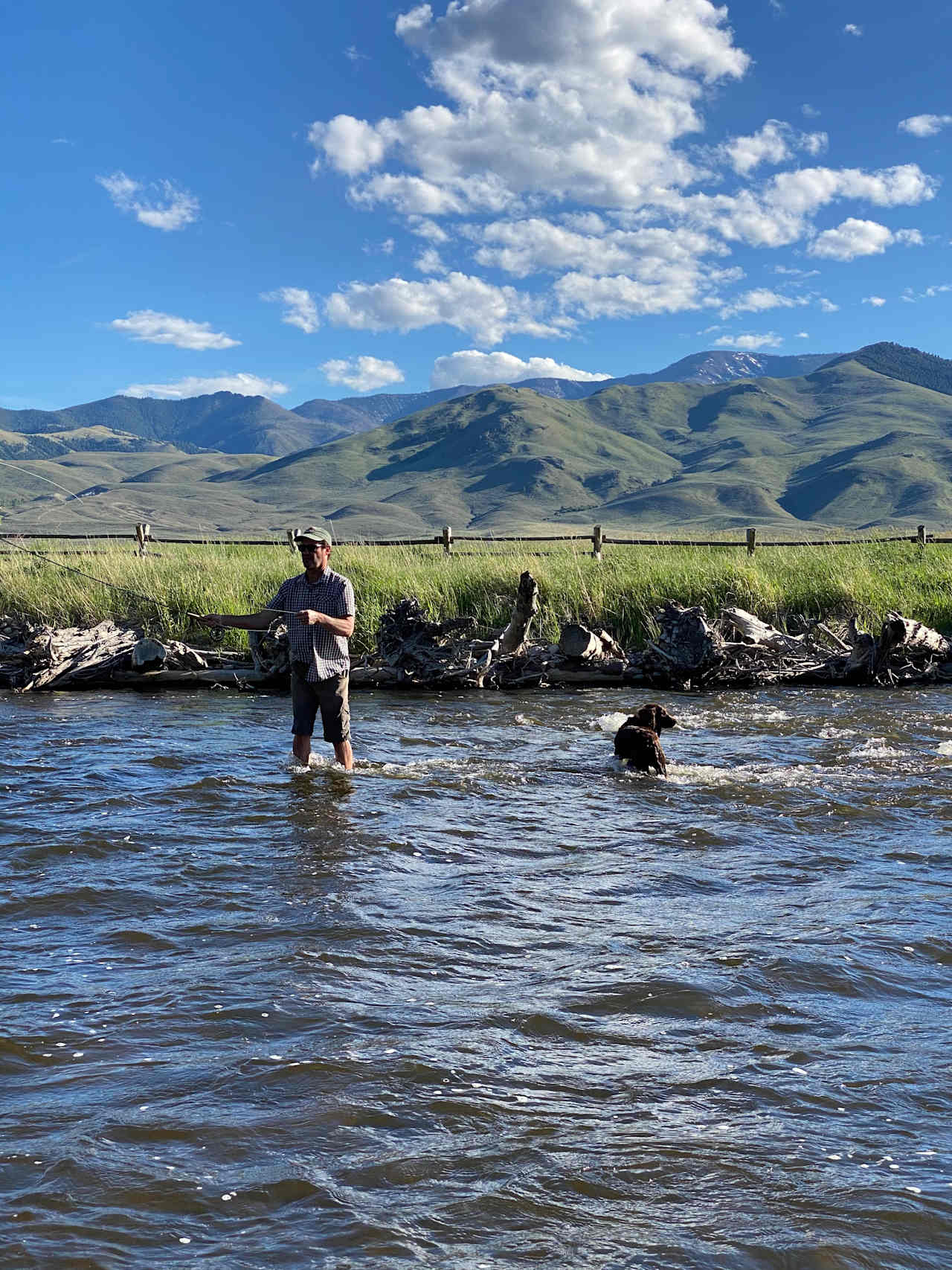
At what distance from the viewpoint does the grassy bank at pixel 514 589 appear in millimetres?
17078

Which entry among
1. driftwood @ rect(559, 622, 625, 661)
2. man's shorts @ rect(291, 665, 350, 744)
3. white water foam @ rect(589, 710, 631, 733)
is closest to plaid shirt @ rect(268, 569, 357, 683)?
man's shorts @ rect(291, 665, 350, 744)

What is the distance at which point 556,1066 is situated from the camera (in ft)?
14.7

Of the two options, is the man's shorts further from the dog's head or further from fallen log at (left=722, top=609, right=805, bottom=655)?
fallen log at (left=722, top=609, right=805, bottom=655)

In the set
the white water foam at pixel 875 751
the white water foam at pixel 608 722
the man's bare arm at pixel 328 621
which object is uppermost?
the man's bare arm at pixel 328 621

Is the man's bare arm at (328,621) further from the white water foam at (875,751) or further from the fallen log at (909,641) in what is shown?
the fallen log at (909,641)

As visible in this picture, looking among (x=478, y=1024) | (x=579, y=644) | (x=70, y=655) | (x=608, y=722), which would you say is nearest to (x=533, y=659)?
(x=579, y=644)

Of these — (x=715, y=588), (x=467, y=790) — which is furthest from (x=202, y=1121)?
(x=715, y=588)

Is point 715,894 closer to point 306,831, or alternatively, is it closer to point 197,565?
point 306,831

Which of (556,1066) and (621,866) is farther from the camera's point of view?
(621,866)

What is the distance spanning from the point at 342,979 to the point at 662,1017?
1.54 meters

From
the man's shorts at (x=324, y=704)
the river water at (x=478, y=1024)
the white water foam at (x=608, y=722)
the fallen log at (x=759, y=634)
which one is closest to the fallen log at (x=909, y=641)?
the fallen log at (x=759, y=634)

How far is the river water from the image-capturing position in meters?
3.46

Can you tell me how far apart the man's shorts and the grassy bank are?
675cm

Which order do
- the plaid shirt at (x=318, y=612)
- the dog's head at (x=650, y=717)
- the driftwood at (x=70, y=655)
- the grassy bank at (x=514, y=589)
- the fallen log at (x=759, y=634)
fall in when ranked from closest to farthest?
the plaid shirt at (x=318, y=612) → the dog's head at (x=650, y=717) → the fallen log at (x=759, y=634) → the driftwood at (x=70, y=655) → the grassy bank at (x=514, y=589)
